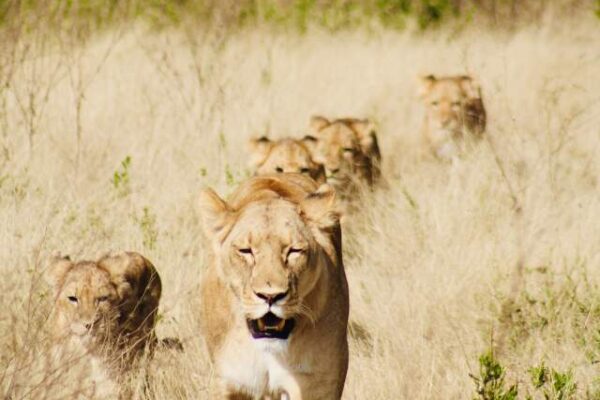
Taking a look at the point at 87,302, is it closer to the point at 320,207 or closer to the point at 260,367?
the point at 260,367

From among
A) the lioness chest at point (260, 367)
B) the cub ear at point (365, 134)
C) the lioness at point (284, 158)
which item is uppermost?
the cub ear at point (365, 134)

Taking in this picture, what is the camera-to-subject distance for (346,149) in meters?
9.23

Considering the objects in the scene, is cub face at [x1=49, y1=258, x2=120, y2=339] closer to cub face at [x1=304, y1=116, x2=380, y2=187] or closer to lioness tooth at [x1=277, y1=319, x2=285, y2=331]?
lioness tooth at [x1=277, y1=319, x2=285, y2=331]

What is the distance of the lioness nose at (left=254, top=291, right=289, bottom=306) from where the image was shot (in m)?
4.33

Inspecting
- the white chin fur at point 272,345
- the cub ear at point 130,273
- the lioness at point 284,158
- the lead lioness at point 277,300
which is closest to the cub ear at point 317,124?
the lioness at point 284,158

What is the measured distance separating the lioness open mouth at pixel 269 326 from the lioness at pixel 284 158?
356cm

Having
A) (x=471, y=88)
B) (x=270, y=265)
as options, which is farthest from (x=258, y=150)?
(x=270, y=265)

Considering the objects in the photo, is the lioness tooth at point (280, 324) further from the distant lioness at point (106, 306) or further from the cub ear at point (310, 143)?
the cub ear at point (310, 143)

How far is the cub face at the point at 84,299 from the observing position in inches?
219

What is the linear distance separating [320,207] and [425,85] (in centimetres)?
677

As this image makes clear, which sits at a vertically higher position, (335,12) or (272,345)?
(335,12)

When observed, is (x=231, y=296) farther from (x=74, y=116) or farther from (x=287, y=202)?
(x=74, y=116)

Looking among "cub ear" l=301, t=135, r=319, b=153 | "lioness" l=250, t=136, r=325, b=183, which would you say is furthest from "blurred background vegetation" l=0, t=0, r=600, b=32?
"lioness" l=250, t=136, r=325, b=183

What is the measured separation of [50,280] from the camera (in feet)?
19.1
